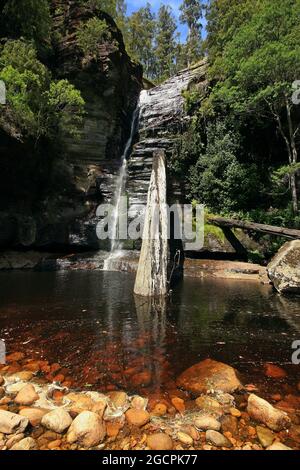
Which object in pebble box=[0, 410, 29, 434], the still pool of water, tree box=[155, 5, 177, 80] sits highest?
tree box=[155, 5, 177, 80]

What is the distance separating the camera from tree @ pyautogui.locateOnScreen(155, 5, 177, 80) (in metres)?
54.3

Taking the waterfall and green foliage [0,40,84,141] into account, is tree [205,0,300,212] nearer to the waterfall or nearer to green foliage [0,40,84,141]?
the waterfall

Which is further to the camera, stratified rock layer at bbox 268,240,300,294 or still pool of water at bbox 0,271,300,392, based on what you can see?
stratified rock layer at bbox 268,240,300,294

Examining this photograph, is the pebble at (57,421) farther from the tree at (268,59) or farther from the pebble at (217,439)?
the tree at (268,59)

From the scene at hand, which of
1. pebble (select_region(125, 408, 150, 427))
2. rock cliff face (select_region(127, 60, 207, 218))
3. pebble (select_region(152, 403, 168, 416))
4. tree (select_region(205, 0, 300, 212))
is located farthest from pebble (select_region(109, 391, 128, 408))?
rock cliff face (select_region(127, 60, 207, 218))

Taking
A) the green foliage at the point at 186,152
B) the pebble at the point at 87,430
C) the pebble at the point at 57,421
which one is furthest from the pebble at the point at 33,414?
the green foliage at the point at 186,152

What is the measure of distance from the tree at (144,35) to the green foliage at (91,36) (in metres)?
38.1

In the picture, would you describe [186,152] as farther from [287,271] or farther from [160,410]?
[160,410]

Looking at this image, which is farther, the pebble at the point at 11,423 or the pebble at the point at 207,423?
the pebble at the point at 207,423

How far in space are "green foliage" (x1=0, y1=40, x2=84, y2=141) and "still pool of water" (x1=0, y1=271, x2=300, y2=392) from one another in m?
7.73

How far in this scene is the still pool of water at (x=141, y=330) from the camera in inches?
193

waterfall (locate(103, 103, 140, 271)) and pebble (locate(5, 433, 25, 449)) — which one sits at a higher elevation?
waterfall (locate(103, 103, 140, 271))

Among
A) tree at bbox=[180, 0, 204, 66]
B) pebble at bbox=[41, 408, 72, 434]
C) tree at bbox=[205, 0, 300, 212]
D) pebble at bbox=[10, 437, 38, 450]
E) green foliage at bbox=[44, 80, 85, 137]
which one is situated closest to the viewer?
pebble at bbox=[10, 437, 38, 450]
